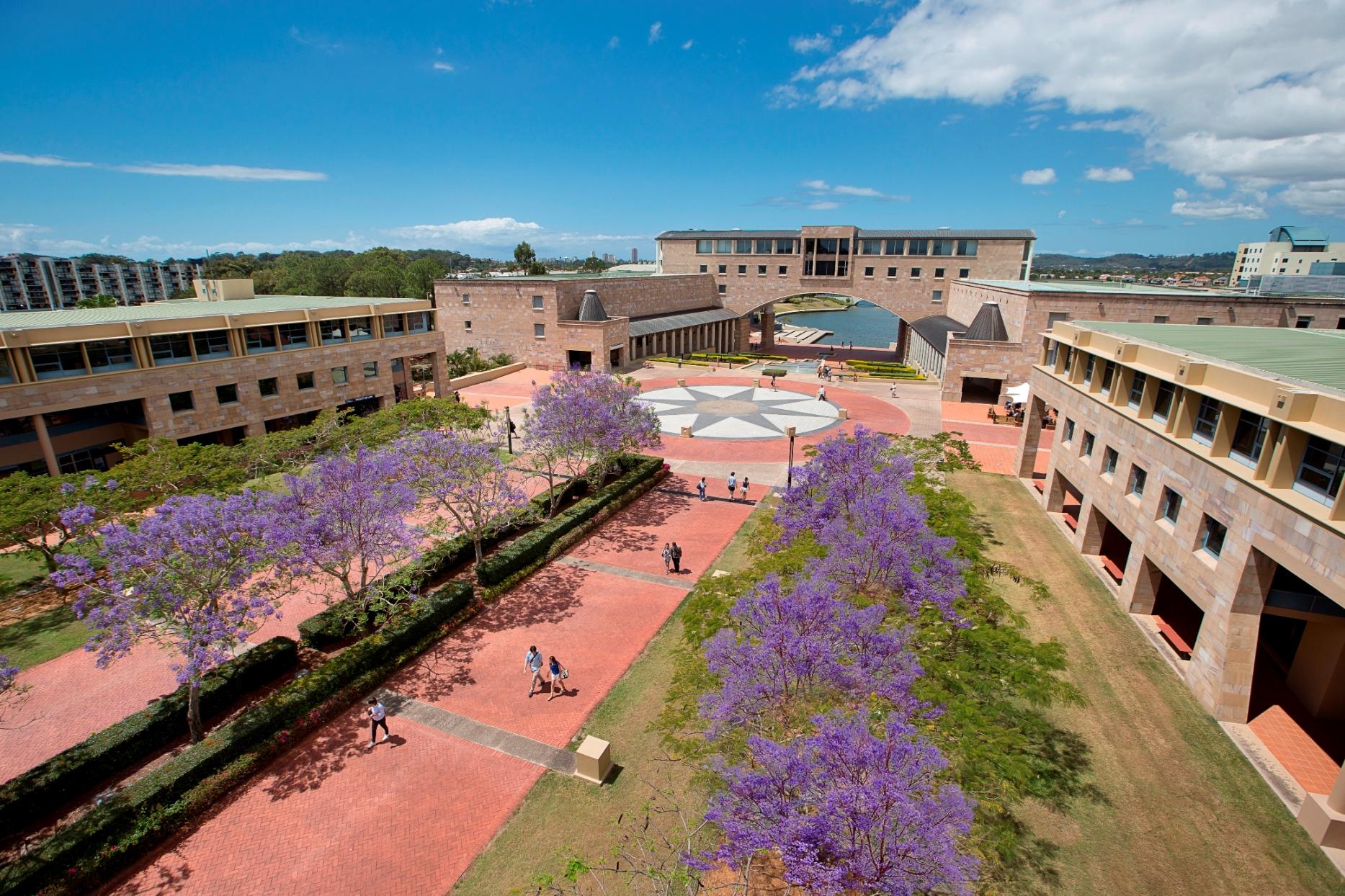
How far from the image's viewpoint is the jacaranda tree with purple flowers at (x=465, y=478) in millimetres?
21266

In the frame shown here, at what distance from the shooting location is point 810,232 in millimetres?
69250

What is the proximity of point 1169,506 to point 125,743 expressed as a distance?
97.4 ft

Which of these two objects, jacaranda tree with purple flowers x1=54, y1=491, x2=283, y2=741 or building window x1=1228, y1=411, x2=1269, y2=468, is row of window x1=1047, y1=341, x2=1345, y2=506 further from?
jacaranda tree with purple flowers x1=54, y1=491, x2=283, y2=741

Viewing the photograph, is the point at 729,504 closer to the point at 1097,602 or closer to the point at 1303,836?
the point at 1097,602

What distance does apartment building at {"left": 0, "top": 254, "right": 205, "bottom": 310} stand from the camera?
482 ft

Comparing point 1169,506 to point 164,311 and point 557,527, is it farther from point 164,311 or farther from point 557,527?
point 164,311

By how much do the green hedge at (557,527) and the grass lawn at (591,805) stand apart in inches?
290

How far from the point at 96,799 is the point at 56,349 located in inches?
1024

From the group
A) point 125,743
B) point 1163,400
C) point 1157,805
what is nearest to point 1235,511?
point 1163,400

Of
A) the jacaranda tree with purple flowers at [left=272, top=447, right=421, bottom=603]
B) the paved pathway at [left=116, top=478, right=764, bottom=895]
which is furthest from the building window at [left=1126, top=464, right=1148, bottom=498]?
the jacaranda tree with purple flowers at [left=272, top=447, right=421, bottom=603]

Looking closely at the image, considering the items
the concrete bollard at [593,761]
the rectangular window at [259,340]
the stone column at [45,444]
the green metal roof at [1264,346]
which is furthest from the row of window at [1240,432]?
the stone column at [45,444]

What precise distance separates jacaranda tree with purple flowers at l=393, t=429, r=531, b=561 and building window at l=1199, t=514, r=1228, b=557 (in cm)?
2172

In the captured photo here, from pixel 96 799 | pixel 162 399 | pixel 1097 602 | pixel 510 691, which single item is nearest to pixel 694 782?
pixel 510 691

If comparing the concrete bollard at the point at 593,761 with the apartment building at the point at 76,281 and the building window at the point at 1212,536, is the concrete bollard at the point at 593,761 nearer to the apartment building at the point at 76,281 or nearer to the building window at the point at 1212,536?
the building window at the point at 1212,536
